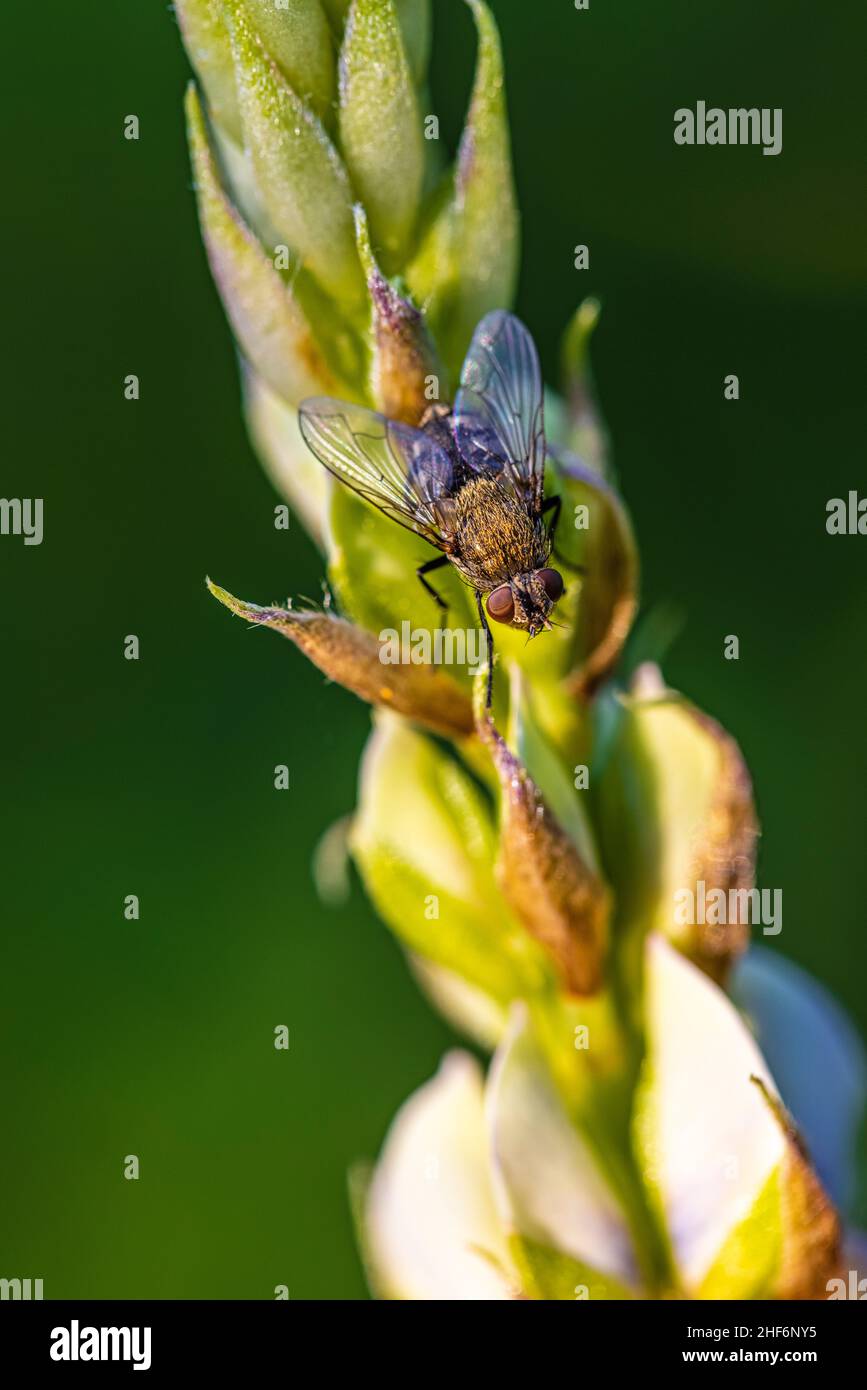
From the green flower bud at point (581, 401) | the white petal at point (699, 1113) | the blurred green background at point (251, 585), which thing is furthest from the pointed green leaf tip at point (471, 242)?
the blurred green background at point (251, 585)

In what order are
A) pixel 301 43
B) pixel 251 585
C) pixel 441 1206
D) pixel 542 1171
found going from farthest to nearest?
pixel 251 585, pixel 441 1206, pixel 542 1171, pixel 301 43

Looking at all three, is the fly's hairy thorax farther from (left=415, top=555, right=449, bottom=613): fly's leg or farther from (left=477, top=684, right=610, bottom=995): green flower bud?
(left=477, top=684, right=610, bottom=995): green flower bud

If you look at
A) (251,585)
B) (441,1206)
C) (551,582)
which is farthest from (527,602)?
(251,585)

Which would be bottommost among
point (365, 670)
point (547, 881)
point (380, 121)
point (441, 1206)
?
point (441, 1206)

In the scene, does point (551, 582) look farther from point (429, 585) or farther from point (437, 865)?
point (437, 865)

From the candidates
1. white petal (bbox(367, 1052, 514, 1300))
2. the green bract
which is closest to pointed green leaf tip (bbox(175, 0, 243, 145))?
the green bract
